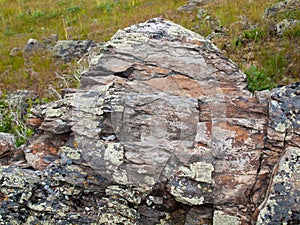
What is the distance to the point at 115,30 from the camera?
1224cm

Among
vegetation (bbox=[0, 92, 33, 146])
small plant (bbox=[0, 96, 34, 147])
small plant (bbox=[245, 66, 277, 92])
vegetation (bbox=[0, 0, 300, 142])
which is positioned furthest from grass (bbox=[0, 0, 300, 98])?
small plant (bbox=[0, 96, 34, 147])

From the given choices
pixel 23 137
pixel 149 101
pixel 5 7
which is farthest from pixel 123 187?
pixel 5 7

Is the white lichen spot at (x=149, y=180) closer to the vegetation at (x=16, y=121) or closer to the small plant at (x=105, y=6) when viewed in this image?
the vegetation at (x=16, y=121)

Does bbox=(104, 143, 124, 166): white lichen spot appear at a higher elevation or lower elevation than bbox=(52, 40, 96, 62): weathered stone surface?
higher

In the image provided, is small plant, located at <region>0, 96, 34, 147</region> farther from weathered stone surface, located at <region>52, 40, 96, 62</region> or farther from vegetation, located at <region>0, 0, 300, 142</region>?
weathered stone surface, located at <region>52, 40, 96, 62</region>

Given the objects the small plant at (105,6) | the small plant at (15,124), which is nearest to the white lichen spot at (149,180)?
the small plant at (15,124)

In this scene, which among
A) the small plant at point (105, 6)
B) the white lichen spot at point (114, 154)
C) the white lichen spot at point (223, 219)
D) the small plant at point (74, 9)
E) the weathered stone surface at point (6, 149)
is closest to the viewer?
the white lichen spot at point (223, 219)

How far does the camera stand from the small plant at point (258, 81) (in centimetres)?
622

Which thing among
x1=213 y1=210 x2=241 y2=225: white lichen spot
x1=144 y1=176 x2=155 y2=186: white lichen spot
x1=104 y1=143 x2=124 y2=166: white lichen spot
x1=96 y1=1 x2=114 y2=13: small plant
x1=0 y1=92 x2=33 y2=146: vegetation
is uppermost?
x1=104 y1=143 x2=124 y2=166: white lichen spot

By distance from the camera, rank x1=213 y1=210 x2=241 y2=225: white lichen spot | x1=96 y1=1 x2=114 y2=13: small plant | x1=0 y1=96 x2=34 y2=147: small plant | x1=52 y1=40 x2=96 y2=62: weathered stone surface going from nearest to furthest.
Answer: x1=213 y1=210 x2=241 y2=225: white lichen spot → x1=0 y1=96 x2=34 y2=147: small plant → x1=52 y1=40 x2=96 y2=62: weathered stone surface → x1=96 y1=1 x2=114 y2=13: small plant

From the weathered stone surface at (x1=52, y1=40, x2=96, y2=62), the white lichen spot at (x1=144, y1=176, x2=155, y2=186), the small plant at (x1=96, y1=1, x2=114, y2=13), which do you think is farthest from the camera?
the small plant at (x1=96, y1=1, x2=114, y2=13)

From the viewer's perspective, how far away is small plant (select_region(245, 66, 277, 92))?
6219 millimetres

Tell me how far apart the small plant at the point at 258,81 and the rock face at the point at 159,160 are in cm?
194

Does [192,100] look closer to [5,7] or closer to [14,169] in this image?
[14,169]
